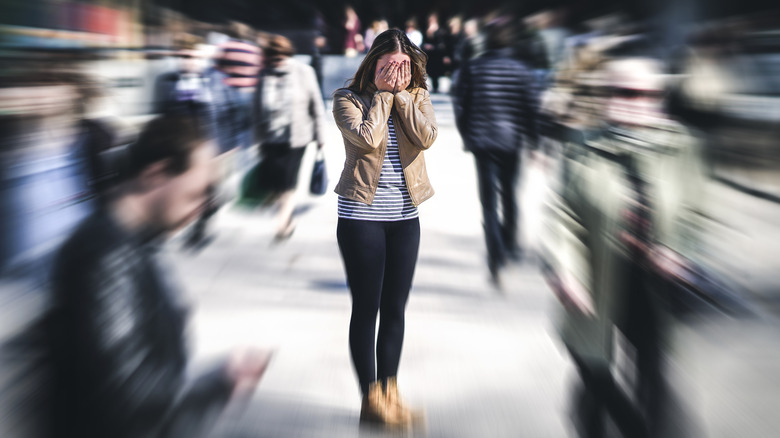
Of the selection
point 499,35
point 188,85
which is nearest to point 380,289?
point 499,35

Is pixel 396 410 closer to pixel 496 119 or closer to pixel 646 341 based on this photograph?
pixel 646 341

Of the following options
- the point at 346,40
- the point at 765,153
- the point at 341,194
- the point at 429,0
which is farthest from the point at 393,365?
the point at 429,0

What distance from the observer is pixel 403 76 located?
2270 mm

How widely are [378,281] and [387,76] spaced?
29.6 inches

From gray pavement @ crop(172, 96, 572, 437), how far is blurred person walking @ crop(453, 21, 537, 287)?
527mm

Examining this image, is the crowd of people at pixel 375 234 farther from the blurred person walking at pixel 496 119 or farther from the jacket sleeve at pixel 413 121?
the blurred person walking at pixel 496 119

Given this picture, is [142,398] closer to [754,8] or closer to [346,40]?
[754,8]

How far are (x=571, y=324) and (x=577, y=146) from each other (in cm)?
77

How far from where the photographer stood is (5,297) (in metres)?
4.27

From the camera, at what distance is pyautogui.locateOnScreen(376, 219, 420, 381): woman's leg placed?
2.34 metres

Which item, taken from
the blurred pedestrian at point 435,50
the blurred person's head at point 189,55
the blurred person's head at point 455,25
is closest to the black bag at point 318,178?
the blurred person's head at point 189,55

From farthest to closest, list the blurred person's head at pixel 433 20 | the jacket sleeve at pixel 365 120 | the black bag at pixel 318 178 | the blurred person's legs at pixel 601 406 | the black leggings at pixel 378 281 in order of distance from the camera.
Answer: the blurred person's head at pixel 433 20 < the black bag at pixel 318 178 < the blurred person's legs at pixel 601 406 < the black leggings at pixel 378 281 < the jacket sleeve at pixel 365 120

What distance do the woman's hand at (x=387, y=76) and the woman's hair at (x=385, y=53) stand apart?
0.04 m

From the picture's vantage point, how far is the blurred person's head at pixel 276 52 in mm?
5262
